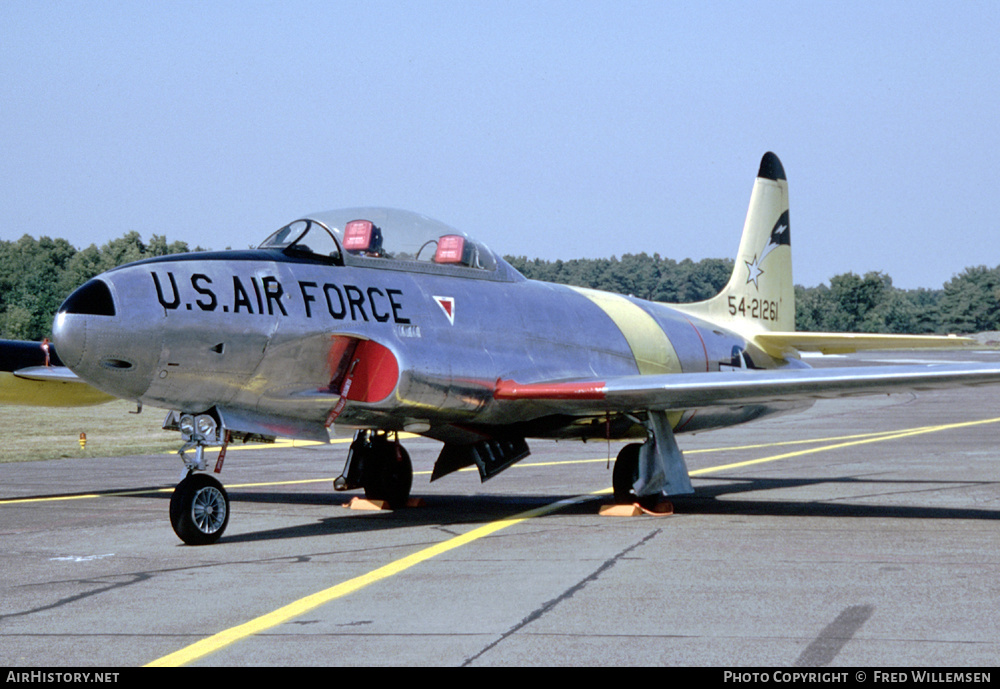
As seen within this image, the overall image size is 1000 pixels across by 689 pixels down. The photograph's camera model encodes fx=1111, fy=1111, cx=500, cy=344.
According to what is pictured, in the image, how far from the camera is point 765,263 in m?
19.1

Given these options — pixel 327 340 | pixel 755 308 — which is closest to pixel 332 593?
pixel 327 340

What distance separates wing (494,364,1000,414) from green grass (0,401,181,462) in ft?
42.0

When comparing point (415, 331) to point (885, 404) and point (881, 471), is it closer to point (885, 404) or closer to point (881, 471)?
point (881, 471)

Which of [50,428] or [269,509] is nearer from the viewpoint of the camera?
[269,509]

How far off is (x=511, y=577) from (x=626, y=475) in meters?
5.01

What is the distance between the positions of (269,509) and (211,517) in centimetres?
306

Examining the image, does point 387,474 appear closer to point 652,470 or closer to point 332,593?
point 652,470

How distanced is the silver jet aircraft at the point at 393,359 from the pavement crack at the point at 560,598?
266 centimetres

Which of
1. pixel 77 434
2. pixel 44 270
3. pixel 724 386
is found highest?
pixel 44 270

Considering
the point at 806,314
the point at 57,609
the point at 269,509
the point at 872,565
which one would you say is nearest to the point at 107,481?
the point at 269,509

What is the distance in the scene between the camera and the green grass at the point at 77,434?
73.6 feet

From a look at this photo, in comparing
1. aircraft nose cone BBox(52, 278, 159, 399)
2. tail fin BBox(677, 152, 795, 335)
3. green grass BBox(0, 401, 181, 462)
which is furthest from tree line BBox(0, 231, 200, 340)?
aircraft nose cone BBox(52, 278, 159, 399)

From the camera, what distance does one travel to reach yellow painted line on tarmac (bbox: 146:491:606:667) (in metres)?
5.98

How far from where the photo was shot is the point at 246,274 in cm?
1051
